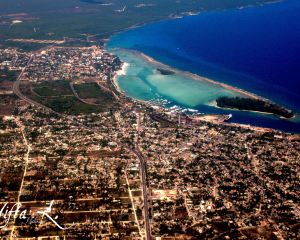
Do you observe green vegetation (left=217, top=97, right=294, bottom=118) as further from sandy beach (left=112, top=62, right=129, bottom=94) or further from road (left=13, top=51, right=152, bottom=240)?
sandy beach (left=112, top=62, right=129, bottom=94)

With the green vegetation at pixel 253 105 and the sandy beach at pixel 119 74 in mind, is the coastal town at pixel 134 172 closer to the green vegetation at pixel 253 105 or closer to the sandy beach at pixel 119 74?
the sandy beach at pixel 119 74

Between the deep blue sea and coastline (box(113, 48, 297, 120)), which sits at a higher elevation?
the deep blue sea

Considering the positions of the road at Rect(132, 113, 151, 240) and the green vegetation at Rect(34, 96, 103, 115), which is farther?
the green vegetation at Rect(34, 96, 103, 115)

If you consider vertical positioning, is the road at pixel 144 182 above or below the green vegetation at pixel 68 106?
below

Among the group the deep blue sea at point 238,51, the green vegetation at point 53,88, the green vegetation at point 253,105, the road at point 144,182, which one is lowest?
the road at point 144,182

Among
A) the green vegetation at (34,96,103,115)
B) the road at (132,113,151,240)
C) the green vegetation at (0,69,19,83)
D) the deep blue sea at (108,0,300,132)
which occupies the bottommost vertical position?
the road at (132,113,151,240)

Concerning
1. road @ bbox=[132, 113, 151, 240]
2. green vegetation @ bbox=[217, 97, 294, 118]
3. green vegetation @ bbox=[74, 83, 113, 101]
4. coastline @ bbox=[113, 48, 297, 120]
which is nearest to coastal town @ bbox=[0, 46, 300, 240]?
road @ bbox=[132, 113, 151, 240]

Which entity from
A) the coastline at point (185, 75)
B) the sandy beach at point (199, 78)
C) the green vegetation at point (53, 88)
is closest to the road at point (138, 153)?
the green vegetation at point (53, 88)

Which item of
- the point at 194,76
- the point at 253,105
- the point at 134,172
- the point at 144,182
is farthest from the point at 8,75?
the point at 144,182
